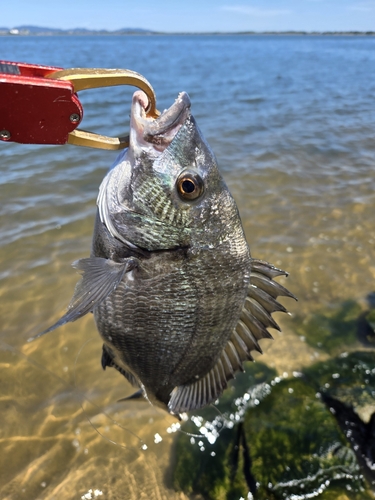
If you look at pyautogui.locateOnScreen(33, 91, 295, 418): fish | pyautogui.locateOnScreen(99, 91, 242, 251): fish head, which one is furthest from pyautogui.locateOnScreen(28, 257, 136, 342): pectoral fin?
pyautogui.locateOnScreen(99, 91, 242, 251): fish head

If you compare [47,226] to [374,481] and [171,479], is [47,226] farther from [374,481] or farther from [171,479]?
[374,481]

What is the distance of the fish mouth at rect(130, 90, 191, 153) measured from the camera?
1860 mm

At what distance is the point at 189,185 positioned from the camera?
193 centimetres

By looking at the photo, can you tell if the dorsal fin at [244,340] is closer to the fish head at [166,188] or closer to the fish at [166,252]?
the fish at [166,252]

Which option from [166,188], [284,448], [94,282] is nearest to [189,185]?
[166,188]

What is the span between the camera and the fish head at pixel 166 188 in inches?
75.4

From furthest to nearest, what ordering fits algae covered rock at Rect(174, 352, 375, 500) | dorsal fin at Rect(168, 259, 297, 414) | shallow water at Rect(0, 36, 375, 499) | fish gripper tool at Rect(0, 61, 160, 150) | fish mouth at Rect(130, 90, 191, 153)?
shallow water at Rect(0, 36, 375, 499)
algae covered rock at Rect(174, 352, 375, 500)
dorsal fin at Rect(168, 259, 297, 414)
fish mouth at Rect(130, 90, 191, 153)
fish gripper tool at Rect(0, 61, 160, 150)

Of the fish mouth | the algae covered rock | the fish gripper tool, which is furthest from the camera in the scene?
the algae covered rock

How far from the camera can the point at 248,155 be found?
31.3 ft

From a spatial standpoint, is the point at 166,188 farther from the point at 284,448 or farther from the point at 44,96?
the point at 284,448

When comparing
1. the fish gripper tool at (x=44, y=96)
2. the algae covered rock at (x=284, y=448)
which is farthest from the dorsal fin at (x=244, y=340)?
the fish gripper tool at (x=44, y=96)

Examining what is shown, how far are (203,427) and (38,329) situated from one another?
2.18 meters

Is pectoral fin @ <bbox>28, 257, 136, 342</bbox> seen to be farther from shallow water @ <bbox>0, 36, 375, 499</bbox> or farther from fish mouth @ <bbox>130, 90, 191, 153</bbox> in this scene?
shallow water @ <bbox>0, 36, 375, 499</bbox>

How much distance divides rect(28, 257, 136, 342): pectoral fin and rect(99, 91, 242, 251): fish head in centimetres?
16
